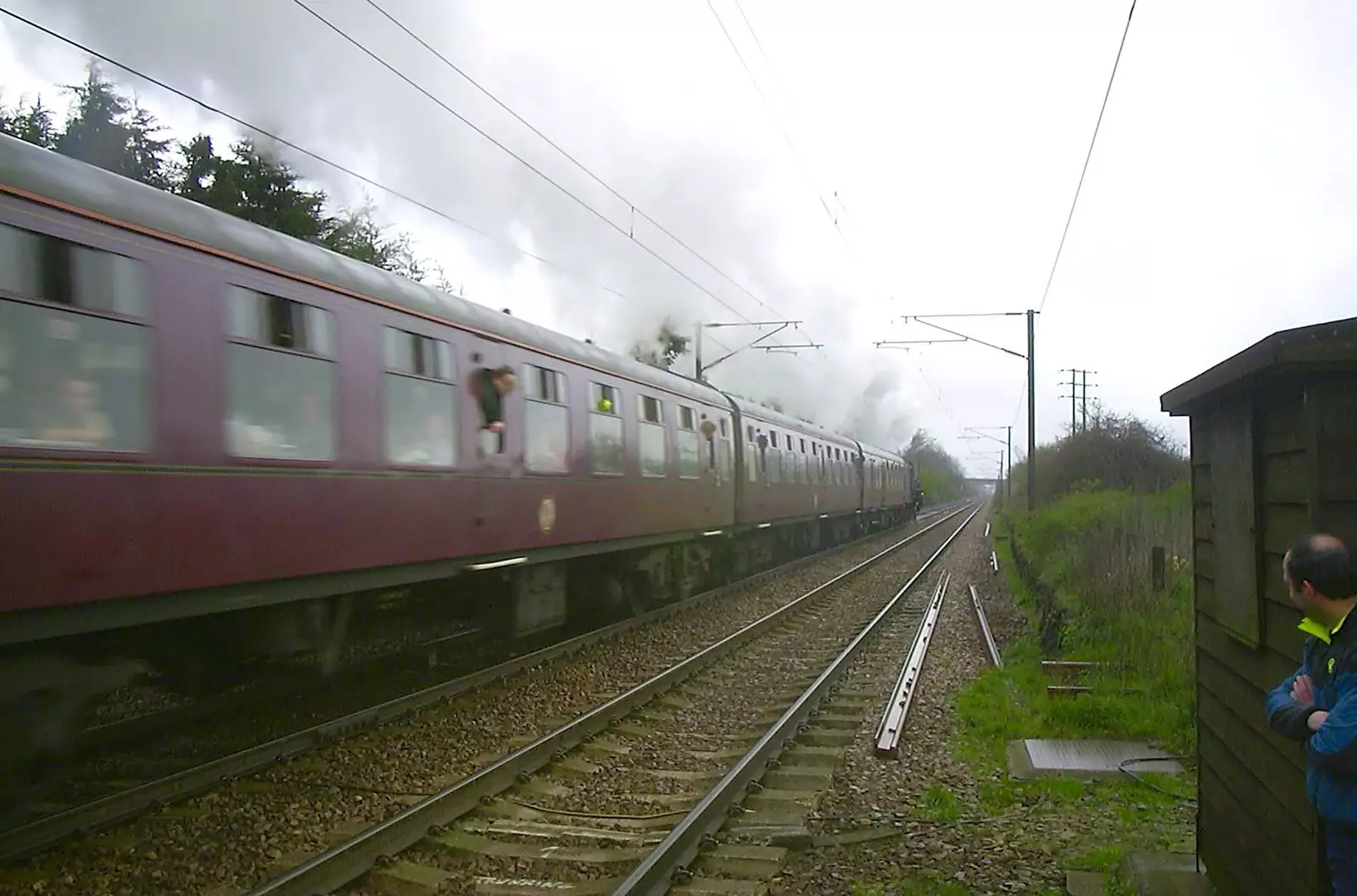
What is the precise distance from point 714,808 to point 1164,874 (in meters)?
2.20

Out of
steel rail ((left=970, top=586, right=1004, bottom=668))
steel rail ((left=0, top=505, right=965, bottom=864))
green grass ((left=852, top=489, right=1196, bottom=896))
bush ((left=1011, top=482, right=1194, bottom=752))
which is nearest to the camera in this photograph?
steel rail ((left=0, top=505, right=965, bottom=864))

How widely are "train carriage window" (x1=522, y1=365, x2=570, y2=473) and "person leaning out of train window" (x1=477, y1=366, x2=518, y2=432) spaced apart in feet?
1.56

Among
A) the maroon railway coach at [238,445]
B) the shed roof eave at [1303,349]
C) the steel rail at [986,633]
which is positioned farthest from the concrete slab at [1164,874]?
the steel rail at [986,633]

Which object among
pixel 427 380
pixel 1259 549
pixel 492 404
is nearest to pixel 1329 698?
pixel 1259 549

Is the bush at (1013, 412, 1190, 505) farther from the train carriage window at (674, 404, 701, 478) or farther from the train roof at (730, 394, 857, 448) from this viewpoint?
the train carriage window at (674, 404, 701, 478)

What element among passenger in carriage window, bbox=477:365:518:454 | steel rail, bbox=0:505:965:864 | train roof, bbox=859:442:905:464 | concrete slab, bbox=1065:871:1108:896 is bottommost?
concrete slab, bbox=1065:871:1108:896

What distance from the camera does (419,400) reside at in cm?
802

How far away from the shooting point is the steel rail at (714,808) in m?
4.85

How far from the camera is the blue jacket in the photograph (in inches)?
113

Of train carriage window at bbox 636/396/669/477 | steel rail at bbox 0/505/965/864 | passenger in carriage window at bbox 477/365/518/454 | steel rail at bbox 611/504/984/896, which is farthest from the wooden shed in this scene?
train carriage window at bbox 636/396/669/477

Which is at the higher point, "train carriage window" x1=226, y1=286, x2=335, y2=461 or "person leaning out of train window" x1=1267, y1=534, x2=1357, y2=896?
"train carriage window" x1=226, y1=286, x2=335, y2=461

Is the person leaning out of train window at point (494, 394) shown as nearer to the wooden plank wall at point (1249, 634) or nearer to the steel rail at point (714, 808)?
the steel rail at point (714, 808)

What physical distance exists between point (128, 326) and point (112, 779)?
246cm

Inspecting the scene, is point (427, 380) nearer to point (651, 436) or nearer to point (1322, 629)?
point (651, 436)
